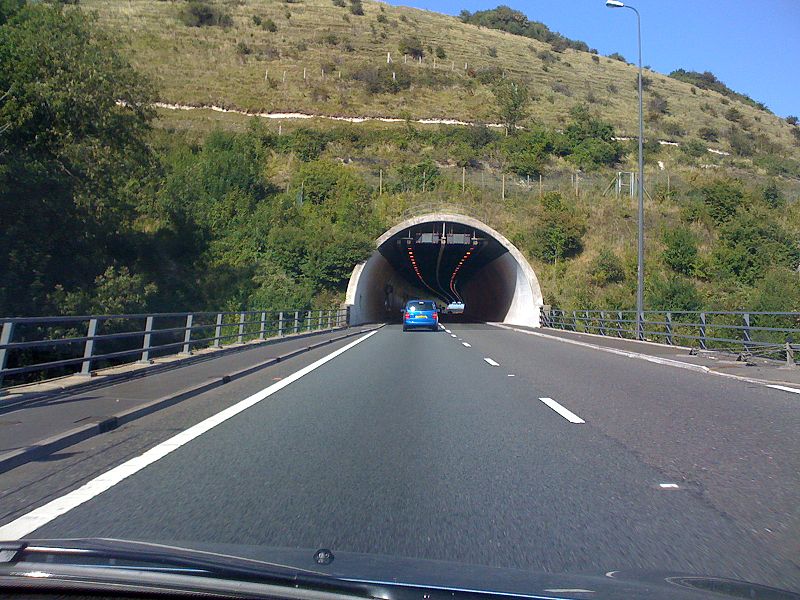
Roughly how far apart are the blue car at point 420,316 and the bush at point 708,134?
2574 inches

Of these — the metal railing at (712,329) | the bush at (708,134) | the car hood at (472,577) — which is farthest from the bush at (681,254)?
the bush at (708,134)

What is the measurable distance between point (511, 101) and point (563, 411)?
265ft

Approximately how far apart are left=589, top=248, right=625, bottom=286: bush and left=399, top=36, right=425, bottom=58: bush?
70.0m

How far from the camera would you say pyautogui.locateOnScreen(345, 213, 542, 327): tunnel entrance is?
158ft

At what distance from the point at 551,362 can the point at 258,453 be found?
1301 cm

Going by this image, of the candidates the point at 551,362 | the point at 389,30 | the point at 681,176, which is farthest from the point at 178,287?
the point at 389,30

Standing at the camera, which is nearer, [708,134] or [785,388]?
[785,388]

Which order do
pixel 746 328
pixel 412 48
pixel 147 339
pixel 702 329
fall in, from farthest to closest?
pixel 412 48, pixel 702 329, pixel 746 328, pixel 147 339

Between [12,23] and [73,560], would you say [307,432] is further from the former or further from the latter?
[12,23]

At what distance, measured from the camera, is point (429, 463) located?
7.48m

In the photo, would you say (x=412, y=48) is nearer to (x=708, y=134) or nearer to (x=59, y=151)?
(x=708, y=134)

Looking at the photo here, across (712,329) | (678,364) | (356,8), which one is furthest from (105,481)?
(356,8)

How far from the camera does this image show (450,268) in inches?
2840

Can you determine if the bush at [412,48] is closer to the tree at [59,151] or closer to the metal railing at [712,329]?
the metal railing at [712,329]
